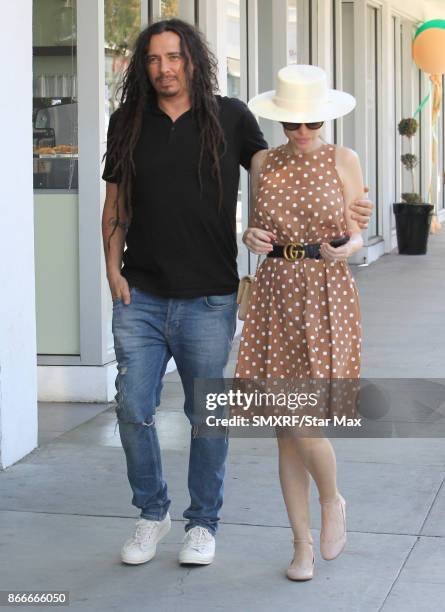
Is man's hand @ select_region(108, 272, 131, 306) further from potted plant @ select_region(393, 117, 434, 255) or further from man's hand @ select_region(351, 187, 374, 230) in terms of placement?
potted plant @ select_region(393, 117, 434, 255)

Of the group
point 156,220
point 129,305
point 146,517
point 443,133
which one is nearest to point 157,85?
point 156,220

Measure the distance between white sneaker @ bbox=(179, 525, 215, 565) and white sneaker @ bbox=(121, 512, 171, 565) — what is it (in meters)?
0.12

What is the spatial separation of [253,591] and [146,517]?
0.54 meters

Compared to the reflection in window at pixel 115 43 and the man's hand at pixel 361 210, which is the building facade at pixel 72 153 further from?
the man's hand at pixel 361 210

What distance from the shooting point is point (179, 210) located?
426 cm

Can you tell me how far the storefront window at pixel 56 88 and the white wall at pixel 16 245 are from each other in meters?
1.29

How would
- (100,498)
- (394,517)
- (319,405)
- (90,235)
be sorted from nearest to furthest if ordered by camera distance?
1. (319,405)
2. (394,517)
3. (100,498)
4. (90,235)

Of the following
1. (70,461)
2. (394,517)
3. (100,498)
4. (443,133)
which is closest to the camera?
(394,517)

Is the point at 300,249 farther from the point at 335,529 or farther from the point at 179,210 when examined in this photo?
the point at 335,529

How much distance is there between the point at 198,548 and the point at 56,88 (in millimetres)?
3724

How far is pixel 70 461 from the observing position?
605cm

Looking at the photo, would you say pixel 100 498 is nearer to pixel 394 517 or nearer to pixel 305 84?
pixel 394 517

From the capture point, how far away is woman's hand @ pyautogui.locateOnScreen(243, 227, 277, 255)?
4105 millimetres

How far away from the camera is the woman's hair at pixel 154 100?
4.26 m
